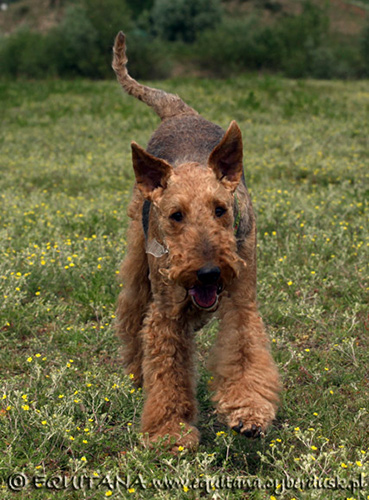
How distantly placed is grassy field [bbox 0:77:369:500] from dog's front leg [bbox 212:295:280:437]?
18cm

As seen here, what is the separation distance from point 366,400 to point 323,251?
8.07 feet

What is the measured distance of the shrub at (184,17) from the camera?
1415 inches

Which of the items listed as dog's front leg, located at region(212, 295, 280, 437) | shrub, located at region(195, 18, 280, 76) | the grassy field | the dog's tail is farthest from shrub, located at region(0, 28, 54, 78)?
dog's front leg, located at region(212, 295, 280, 437)

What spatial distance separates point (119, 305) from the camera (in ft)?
14.5

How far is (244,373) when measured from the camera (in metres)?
3.23

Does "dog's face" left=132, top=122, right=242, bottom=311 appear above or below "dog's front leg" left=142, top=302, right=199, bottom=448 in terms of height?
above

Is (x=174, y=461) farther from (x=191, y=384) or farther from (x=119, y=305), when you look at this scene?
(x=119, y=305)

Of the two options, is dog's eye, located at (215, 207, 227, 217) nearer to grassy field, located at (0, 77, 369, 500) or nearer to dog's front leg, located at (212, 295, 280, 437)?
dog's front leg, located at (212, 295, 280, 437)

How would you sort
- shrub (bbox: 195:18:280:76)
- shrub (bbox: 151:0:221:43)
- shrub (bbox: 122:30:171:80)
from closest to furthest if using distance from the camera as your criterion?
shrub (bbox: 122:30:171:80)
shrub (bbox: 195:18:280:76)
shrub (bbox: 151:0:221:43)

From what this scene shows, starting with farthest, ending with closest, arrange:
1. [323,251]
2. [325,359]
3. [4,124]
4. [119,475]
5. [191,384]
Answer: [4,124] < [323,251] < [325,359] < [191,384] < [119,475]

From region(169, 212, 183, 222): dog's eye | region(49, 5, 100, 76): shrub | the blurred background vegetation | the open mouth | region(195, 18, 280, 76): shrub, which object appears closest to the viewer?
the open mouth

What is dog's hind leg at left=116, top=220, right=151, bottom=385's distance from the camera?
4.25 m

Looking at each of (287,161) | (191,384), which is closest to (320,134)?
(287,161)

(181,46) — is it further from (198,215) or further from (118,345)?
(198,215)
